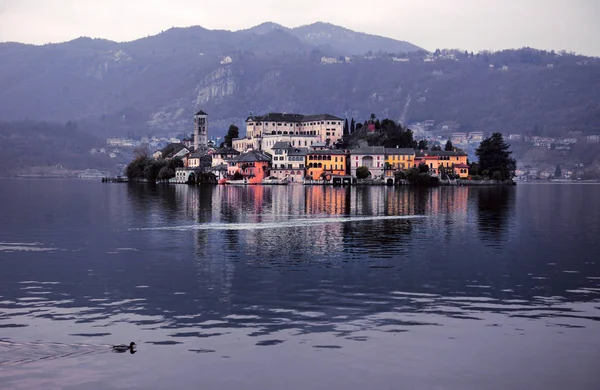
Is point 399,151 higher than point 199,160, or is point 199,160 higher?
point 399,151

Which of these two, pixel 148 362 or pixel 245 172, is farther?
pixel 245 172

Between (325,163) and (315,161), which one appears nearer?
(325,163)

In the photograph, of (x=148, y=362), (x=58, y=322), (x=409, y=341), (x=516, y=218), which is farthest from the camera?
(x=516, y=218)

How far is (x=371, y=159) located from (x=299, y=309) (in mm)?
141690

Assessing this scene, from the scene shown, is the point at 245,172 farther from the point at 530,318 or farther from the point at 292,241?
the point at 530,318

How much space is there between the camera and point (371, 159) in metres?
166

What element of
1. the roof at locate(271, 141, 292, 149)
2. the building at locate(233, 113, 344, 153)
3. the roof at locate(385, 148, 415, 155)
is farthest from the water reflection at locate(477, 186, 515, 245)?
the building at locate(233, 113, 344, 153)

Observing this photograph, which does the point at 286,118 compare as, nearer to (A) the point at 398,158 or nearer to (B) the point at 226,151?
(B) the point at 226,151

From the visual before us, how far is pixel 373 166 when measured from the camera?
166375 millimetres

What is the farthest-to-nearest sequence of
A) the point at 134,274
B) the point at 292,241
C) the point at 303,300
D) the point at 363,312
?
the point at 292,241
the point at 134,274
the point at 303,300
the point at 363,312

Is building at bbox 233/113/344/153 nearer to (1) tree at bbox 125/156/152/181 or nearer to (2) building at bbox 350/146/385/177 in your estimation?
(2) building at bbox 350/146/385/177

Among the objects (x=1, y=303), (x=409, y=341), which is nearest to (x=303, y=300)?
(x=409, y=341)

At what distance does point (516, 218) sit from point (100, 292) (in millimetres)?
47371

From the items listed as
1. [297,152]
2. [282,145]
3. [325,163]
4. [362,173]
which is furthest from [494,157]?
[282,145]
